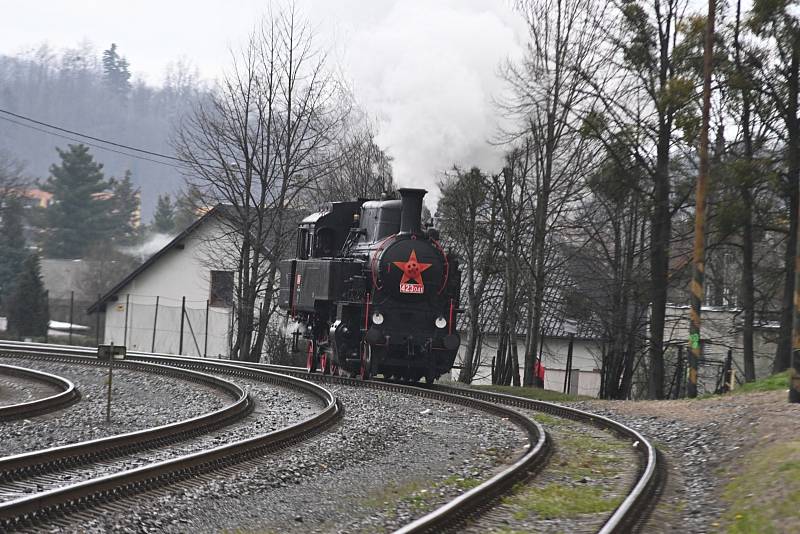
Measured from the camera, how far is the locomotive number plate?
64.5 ft

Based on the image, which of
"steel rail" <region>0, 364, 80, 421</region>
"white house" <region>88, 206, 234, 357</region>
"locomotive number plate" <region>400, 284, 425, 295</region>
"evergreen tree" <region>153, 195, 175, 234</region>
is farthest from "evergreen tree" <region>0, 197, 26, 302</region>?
"locomotive number plate" <region>400, 284, 425, 295</region>

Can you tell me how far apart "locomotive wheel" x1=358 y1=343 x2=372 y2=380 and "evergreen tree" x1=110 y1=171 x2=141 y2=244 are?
2745 inches

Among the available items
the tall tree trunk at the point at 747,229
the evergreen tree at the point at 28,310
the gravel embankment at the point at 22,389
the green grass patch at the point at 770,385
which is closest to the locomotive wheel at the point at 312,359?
the gravel embankment at the point at 22,389

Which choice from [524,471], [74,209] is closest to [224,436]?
[524,471]

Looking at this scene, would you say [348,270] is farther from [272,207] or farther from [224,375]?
[272,207]

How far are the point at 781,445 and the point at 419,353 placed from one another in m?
10.4

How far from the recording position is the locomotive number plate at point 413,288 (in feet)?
64.5

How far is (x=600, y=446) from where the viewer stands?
1221 centimetres

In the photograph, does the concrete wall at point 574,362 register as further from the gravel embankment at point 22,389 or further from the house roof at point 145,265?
the gravel embankment at point 22,389

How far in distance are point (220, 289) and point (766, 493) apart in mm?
36609

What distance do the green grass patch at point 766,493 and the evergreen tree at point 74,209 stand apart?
250 ft

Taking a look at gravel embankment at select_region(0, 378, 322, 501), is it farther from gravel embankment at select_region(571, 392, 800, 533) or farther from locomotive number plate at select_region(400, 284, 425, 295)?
gravel embankment at select_region(571, 392, 800, 533)

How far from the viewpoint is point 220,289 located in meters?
43.3

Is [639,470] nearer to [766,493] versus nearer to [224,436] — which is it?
[766,493]
